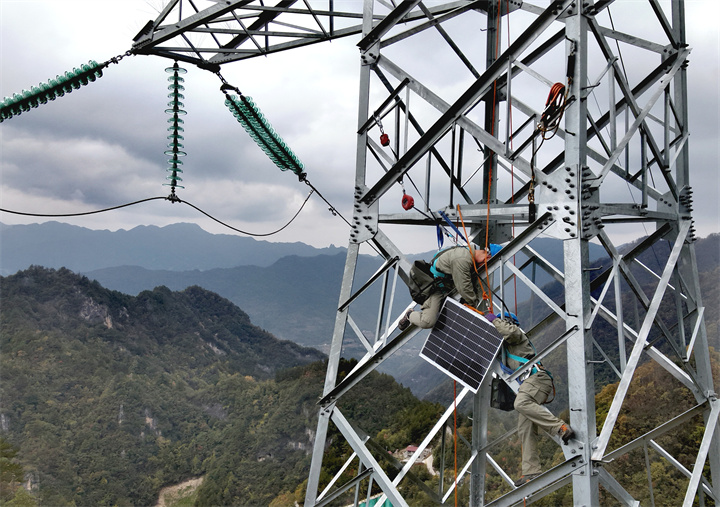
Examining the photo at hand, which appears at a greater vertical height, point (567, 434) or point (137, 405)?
point (567, 434)

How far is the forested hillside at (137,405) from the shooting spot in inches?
2739

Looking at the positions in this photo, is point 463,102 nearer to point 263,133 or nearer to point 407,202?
point 407,202

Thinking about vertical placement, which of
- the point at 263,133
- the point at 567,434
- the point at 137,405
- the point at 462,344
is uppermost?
the point at 263,133

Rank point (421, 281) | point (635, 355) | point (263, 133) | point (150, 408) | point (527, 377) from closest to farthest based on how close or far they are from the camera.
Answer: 1. point (527, 377)
2. point (635, 355)
3. point (421, 281)
4. point (263, 133)
5. point (150, 408)

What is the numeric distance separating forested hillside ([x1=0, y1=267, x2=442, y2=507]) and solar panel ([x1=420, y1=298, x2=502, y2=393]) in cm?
4585

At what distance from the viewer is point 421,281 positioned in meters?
7.37

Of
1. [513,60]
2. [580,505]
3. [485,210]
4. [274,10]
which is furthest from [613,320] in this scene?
[274,10]

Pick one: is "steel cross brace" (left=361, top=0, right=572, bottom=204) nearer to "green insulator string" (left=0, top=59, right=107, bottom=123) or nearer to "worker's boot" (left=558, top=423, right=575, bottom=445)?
"worker's boot" (left=558, top=423, right=575, bottom=445)

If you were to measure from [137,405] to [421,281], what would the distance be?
85.4 metres

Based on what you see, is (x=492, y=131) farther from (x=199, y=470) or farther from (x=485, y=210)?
(x=199, y=470)

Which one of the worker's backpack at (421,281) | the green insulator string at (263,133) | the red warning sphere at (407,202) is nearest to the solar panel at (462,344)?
the worker's backpack at (421,281)

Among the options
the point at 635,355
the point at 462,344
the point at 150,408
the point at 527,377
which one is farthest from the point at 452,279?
the point at 150,408

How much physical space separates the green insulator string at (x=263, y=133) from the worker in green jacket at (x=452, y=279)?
6.01 m

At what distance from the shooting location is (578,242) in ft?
20.3
